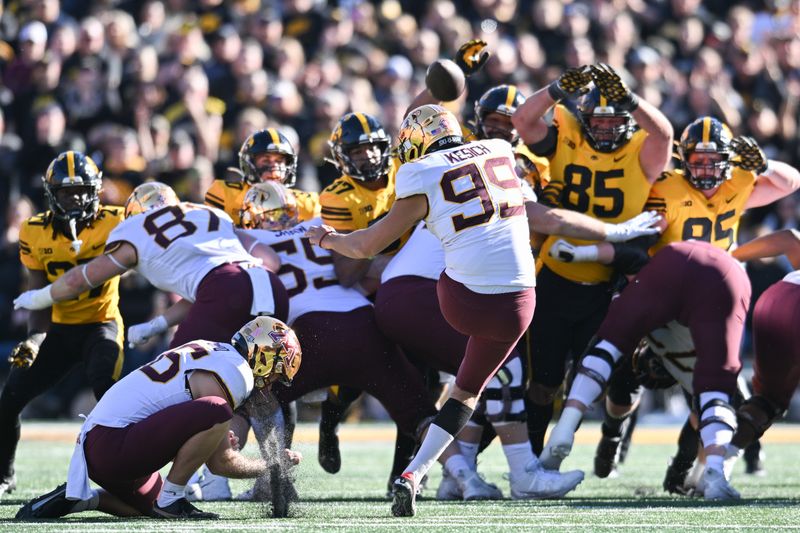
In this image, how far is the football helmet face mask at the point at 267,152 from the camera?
8.25 meters

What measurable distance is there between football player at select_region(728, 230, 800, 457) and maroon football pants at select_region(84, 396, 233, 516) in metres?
2.84

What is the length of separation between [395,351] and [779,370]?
2.00m

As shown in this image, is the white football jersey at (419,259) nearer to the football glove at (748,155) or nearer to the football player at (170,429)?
the football player at (170,429)

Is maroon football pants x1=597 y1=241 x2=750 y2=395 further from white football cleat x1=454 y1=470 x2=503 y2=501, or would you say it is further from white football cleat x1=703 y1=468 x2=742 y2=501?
white football cleat x1=454 y1=470 x2=503 y2=501

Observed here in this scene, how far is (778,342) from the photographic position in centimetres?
712

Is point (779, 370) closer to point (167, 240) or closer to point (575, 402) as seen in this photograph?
point (575, 402)

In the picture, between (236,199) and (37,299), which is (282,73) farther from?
(37,299)

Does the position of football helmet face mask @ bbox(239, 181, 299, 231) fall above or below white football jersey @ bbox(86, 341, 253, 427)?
above

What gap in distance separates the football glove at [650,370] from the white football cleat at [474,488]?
119 cm

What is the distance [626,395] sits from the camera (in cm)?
786

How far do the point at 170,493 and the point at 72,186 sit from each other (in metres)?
2.39

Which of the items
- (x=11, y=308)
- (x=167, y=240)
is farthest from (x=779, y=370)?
(x=11, y=308)

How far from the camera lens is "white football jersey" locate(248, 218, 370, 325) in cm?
719

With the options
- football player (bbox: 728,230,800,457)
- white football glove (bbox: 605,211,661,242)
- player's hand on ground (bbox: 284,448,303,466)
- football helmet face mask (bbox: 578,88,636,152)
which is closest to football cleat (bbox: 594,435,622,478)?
football player (bbox: 728,230,800,457)
